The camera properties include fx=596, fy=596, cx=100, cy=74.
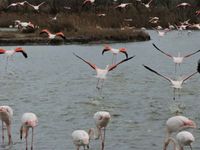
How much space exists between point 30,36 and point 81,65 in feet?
42.0

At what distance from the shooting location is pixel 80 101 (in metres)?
15.5

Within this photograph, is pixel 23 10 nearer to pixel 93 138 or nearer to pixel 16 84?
pixel 16 84

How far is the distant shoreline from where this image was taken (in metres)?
35.3

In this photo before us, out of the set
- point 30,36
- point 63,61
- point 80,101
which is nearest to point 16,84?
point 80,101

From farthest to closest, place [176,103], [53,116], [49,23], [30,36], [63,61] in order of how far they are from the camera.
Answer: [49,23] → [30,36] → [63,61] → [176,103] → [53,116]

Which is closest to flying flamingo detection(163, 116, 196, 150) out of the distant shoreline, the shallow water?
the shallow water

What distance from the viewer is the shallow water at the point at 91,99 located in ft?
36.4

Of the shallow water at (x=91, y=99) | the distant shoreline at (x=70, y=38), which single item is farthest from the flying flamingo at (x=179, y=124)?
the distant shoreline at (x=70, y=38)

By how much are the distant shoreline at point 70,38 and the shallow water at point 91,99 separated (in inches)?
278

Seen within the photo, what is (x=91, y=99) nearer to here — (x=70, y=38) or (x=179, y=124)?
(x=179, y=124)

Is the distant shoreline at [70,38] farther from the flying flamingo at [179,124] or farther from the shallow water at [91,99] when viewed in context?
the flying flamingo at [179,124]

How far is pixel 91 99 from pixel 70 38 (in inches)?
852

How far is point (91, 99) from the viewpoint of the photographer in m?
15.8

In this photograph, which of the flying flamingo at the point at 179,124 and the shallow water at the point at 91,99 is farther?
the shallow water at the point at 91,99
